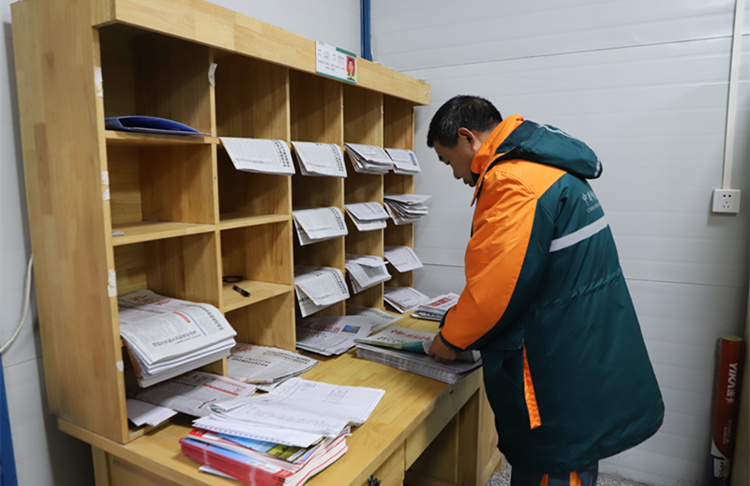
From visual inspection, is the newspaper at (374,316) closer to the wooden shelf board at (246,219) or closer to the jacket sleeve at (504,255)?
the wooden shelf board at (246,219)

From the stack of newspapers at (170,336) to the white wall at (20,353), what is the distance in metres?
0.25

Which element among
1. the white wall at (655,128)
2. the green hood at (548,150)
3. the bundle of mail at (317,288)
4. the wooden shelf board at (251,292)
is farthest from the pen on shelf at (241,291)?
the white wall at (655,128)

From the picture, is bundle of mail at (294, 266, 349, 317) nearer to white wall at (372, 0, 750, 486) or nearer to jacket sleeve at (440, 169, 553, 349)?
jacket sleeve at (440, 169, 553, 349)

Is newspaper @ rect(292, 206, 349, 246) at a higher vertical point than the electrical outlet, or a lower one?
lower

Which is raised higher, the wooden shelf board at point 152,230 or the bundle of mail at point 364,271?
the wooden shelf board at point 152,230

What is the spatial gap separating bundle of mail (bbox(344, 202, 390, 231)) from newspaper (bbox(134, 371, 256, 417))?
2.62ft

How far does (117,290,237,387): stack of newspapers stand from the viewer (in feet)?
3.73

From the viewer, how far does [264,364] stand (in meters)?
1.61

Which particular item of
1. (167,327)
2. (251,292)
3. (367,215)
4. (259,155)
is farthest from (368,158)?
(167,327)

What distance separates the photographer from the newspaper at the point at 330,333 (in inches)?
71.0

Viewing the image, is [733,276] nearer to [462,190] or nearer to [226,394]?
[462,190]

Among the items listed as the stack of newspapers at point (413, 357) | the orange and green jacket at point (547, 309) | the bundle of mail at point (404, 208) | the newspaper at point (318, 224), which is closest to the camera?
the orange and green jacket at point (547, 309)

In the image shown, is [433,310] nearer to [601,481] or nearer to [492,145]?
[492,145]

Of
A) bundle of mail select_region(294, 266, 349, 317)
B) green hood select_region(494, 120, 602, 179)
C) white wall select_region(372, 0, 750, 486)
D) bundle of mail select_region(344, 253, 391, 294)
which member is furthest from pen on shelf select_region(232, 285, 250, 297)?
white wall select_region(372, 0, 750, 486)
